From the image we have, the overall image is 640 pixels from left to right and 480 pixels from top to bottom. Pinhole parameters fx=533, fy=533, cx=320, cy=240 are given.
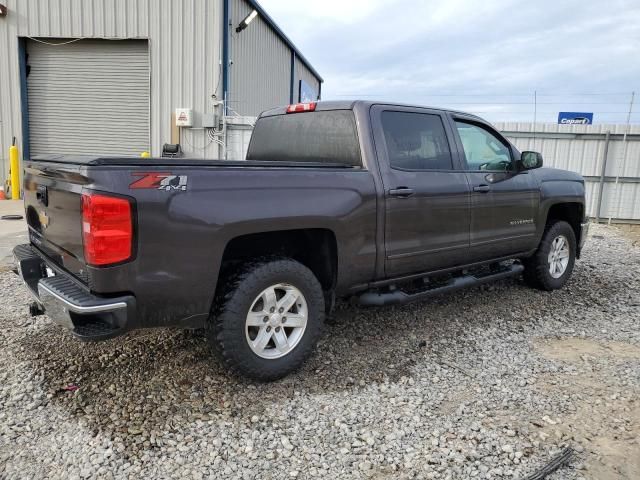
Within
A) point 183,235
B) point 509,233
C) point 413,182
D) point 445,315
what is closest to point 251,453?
point 183,235

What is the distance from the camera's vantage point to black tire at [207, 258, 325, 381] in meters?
3.18

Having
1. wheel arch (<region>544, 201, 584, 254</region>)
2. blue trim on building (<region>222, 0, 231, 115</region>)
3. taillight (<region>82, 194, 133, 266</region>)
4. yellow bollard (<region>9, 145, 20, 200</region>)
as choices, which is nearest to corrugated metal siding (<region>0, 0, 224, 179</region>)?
blue trim on building (<region>222, 0, 231, 115</region>)

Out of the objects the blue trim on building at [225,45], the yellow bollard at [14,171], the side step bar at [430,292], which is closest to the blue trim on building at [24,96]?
the yellow bollard at [14,171]

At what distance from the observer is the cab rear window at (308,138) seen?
3.99 m

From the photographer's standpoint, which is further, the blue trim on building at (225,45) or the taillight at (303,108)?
the blue trim on building at (225,45)

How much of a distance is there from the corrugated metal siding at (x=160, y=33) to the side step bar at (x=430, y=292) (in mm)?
8977

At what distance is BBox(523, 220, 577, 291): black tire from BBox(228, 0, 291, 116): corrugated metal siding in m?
9.00

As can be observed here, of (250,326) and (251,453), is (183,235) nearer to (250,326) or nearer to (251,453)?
(250,326)

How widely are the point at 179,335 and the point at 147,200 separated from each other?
1741 mm

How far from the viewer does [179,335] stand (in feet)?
13.8

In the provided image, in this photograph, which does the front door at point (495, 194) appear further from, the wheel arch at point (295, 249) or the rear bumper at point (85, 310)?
the rear bumper at point (85, 310)

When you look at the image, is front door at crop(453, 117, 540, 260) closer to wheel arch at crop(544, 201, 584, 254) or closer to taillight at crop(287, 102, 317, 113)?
wheel arch at crop(544, 201, 584, 254)

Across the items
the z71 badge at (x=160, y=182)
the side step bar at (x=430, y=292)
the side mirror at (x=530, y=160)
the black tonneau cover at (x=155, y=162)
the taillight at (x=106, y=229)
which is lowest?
the side step bar at (x=430, y=292)

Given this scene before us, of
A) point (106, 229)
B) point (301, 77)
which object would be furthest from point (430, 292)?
point (301, 77)
